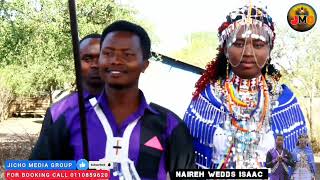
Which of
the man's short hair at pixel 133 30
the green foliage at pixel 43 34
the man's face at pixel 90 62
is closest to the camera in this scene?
the man's short hair at pixel 133 30

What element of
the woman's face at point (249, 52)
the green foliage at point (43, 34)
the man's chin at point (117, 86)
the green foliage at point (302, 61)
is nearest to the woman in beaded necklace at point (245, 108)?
the woman's face at point (249, 52)

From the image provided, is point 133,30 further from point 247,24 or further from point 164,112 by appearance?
point 247,24

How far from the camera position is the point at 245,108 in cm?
257

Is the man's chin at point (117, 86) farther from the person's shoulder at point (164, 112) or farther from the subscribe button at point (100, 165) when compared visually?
the subscribe button at point (100, 165)

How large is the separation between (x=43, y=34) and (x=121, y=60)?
854cm

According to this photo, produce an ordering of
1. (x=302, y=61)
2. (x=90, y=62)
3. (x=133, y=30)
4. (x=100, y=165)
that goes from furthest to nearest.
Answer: (x=302, y=61) → (x=90, y=62) → (x=133, y=30) → (x=100, y=165)

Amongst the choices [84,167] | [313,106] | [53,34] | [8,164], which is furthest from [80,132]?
[313,106]

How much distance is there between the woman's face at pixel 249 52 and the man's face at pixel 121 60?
66 centimetres

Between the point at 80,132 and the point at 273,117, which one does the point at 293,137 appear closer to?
the point at 273,117

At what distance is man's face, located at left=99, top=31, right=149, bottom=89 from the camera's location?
1.94 metres

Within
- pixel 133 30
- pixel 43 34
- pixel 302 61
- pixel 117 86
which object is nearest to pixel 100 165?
pixel 117 86

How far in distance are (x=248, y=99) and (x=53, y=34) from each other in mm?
7978

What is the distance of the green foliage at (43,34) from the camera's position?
9898mm

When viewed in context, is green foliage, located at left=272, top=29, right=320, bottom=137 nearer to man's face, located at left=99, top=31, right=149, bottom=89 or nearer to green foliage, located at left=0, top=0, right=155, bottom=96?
green foliage, located at left=0, top=0, right=155, bottom=96
